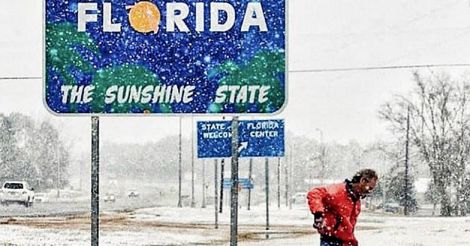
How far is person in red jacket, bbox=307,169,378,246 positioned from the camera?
8.84 meters

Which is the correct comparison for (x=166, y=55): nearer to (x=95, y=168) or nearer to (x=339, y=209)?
(x=95, y=168)

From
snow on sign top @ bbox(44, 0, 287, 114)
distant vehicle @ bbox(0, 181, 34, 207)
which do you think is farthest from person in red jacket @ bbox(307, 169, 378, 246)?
distant vehicle @ bbox(0, 181, 34, 207)

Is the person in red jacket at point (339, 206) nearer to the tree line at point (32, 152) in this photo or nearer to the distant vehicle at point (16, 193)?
the distant vehicle at point (16, 193)

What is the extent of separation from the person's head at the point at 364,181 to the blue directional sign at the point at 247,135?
1719cm

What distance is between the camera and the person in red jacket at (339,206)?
8.84 m

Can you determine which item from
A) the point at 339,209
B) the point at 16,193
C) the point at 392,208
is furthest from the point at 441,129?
the point at 339,209

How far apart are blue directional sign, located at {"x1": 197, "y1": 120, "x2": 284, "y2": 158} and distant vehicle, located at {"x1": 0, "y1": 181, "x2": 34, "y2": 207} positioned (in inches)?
1464

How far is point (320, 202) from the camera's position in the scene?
349 inches

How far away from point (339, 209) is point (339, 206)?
1.6 inches

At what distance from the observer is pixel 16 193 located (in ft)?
206

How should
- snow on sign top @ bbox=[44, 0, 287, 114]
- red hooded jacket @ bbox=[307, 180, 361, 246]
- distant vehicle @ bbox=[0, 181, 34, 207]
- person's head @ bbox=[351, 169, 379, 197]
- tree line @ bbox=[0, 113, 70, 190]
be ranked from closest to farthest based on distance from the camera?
1. snow on sign top @ bbox=[44, 0, 287, 114]
2. person's head @ bbox=[351, 169, 379, 197]
3. red hooded jacket @ bbox=[307, 180, 361, 246]
4. distant vehicle @ bbox=[0, 181, 34, 207]
5. tree line @ bbox=[0, 113, 70, 190]

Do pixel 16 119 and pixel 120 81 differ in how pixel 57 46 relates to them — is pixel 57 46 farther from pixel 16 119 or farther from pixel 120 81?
pixel 16 119

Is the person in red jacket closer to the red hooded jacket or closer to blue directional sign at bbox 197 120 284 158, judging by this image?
the red hooded jacket

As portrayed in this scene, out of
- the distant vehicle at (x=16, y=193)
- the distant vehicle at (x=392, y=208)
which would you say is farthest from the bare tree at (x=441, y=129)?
the distant vehicle at (x=16, y=193)
